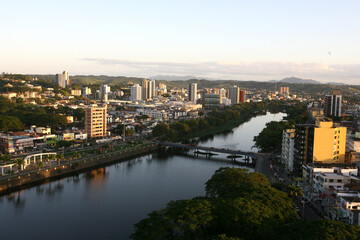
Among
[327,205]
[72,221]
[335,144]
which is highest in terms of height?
[335,144]

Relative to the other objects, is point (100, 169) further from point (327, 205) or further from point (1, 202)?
point (327, 205)

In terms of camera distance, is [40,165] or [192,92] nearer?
[40,165]

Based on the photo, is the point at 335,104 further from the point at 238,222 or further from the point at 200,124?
the point at 238,222

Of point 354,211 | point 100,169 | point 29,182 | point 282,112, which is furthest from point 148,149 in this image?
point 282,112

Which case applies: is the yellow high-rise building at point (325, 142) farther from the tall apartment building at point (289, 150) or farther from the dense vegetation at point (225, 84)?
the dense vegetation at point (225, 84)

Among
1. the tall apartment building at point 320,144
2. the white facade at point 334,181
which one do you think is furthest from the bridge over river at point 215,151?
the white facade at point 334,181

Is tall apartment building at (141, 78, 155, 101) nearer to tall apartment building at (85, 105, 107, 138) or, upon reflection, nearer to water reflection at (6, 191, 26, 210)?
tall apartment building at (85, 105, 107, 138)

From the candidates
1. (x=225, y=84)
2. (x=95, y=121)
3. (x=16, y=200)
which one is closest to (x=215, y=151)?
(x=95, y=121)
